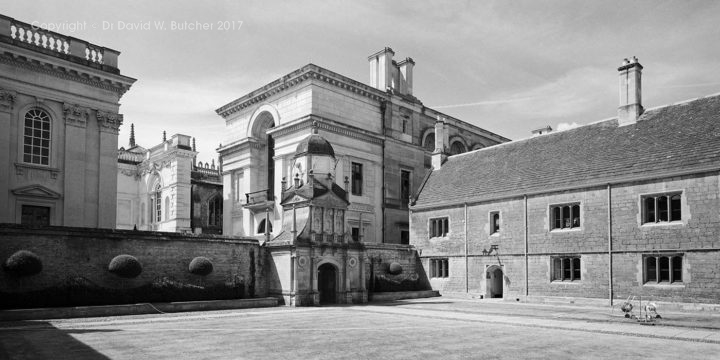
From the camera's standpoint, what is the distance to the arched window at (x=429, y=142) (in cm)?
5046

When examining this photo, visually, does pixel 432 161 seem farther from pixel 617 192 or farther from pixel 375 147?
pixel 617 192

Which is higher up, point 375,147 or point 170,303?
point 375,147

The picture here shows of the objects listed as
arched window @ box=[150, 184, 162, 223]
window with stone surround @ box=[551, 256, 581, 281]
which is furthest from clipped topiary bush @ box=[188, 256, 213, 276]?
arched window @ box=[150, 184, 162, 223]

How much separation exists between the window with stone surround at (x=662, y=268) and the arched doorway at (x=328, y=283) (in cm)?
1656

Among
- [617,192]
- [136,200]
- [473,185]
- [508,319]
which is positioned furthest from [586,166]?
[136,200]

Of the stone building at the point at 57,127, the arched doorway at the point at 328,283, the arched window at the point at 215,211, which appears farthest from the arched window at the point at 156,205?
the arched doorway at the point at 328,283

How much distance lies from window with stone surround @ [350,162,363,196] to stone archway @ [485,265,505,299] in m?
11.9

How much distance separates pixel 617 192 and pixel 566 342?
1604 centimetres

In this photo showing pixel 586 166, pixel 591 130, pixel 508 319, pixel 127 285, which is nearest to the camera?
pixel 508 319

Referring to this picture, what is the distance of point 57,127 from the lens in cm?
3212

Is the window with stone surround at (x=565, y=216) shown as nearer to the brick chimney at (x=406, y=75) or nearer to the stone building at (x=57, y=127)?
the brick chimney at (x=406, y=75)

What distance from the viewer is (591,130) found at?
3603 centimetres

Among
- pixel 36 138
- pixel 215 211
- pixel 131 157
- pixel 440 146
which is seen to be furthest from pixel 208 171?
pixel 36 138

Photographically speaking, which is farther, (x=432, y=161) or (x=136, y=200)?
(x=136, y=200)
